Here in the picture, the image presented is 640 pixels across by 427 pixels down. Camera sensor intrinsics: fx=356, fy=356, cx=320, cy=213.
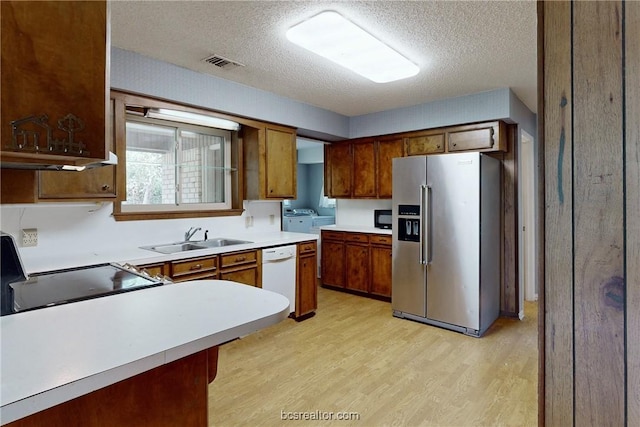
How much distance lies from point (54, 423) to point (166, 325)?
0.37 meters

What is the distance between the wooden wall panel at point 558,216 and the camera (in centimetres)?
78

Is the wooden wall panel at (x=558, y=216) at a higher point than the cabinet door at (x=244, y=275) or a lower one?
higher

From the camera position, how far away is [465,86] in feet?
11.2

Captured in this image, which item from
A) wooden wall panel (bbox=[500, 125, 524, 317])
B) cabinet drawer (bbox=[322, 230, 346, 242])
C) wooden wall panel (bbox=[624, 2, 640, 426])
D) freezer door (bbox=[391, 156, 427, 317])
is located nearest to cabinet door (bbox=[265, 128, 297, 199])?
cabinet drawer (bbox=[322, 230, 346, 242])

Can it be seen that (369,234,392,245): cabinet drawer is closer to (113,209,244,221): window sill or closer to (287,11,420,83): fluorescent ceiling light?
(113,209,244,221): window sill

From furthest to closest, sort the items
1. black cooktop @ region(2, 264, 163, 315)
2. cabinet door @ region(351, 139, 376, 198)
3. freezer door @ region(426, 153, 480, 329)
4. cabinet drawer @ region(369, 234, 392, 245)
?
cabinet door @ region(351, 139, 376, 198) < cabinet drawer @ region(369, 234, 392, 245) < freezer door @ region(426, 153, 480, 329) < black cooktop @ region(2, 264, 163, 315)

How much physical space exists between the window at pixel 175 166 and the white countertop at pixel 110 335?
1888 mm

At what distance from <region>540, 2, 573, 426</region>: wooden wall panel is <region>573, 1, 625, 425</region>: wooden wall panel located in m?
0.01

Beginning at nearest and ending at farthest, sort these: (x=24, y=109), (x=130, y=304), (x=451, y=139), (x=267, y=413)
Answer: (x=24, y=109) < (x=130, y=304) < (x=267, y=413) < (x=451, y=139)

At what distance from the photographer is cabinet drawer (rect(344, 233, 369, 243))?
4.50 meters

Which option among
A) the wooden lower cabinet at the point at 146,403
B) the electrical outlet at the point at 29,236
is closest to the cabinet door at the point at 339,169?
the electrical outlet at the point at 29,236

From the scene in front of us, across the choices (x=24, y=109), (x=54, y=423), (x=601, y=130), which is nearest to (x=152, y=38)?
(x=24, y=109)

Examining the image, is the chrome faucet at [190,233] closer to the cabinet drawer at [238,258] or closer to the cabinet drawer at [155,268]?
the cabinet drawer at [238,258]

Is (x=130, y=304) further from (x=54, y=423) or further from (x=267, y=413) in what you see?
(x=267, y=413)
